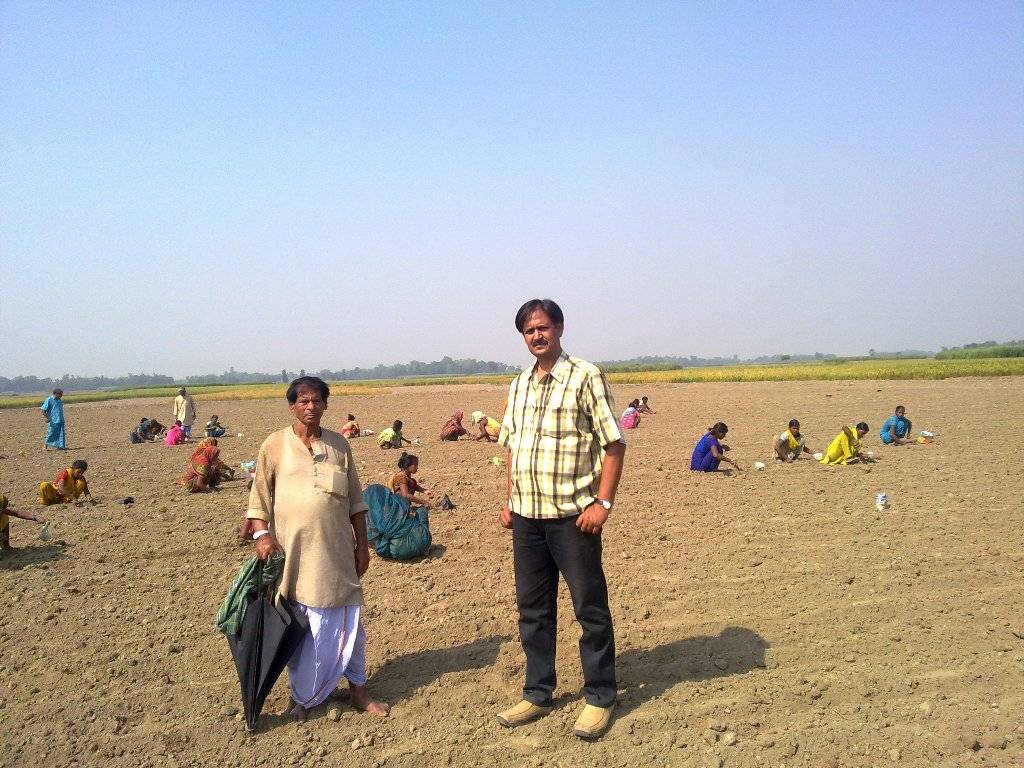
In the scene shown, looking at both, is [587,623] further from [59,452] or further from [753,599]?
[59,452]

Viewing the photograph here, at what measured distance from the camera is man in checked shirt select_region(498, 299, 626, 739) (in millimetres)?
3557

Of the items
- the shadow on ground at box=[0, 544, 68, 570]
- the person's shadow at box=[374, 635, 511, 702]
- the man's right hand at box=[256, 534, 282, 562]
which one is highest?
the man's right hand at box=[256, 534, 282, 562]

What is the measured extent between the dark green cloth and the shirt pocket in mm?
437

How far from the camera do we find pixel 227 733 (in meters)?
3.87

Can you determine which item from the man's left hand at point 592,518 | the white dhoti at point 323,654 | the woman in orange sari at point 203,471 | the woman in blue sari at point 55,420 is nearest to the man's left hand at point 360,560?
the white dhoti at point 323,654

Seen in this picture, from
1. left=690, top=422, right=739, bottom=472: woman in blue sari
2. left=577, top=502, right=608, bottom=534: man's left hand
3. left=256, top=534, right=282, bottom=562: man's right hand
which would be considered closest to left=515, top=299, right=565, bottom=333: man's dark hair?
left=577, top=502, right=608, bottom=534: man's left hand

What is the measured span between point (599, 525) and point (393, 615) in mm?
2796

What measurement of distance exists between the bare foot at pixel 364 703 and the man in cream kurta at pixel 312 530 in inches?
1.3

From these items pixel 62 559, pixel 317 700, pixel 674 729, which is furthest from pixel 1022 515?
pixel 62 559

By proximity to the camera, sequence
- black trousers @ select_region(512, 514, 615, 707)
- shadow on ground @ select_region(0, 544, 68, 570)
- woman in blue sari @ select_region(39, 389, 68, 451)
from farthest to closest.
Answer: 1. woman in blue sari @ select_region(39, 389, 68, 451)
2. shadow on ground @ select_region(0, 544, 68, 570)
3. black trousers @ select_region(512, 514, 615, 707)

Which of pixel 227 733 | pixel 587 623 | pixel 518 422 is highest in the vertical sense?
pixel 518 422

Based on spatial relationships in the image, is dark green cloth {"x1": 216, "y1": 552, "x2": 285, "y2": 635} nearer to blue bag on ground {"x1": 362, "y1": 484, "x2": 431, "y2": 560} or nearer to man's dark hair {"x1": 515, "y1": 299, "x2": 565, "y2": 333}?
man's dark hair {"x1": 515, "y1": 299, "x2": 565, "y2": 333}

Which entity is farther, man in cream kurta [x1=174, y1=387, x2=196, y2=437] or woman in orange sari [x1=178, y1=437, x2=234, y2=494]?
man in cream kurta [x1=174, y1=387, x2=196, y2=437]

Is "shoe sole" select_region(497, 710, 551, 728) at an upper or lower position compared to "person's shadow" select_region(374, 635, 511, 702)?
upper
